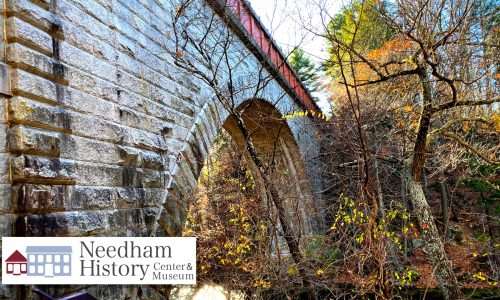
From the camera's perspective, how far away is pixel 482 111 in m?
5.98

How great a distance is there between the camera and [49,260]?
7.01 feet

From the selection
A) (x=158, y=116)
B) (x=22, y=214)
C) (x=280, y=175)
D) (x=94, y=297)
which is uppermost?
(x=158, y=116)

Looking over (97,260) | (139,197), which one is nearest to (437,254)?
(139,197)

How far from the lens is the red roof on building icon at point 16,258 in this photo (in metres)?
1.92

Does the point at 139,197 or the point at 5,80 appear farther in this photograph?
the point at 139,197

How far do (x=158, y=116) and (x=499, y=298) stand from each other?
5824 mm

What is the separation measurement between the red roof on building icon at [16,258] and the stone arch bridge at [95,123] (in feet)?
0.35

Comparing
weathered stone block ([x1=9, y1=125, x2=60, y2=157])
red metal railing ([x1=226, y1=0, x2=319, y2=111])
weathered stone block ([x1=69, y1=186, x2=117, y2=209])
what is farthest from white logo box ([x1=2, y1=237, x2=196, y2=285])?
red metal railing ([x1=226, y1=0, x2=319, y2=111])

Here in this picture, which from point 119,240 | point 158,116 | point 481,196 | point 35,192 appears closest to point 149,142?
Answer: point 158,116

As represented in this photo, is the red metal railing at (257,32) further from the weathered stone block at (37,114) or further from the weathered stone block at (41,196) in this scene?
the weathered stone block at (41,196)

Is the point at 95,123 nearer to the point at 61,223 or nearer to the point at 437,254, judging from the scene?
the point at 61,223

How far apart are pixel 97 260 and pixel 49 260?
1.05 feet

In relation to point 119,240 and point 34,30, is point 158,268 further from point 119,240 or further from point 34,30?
point 34,30

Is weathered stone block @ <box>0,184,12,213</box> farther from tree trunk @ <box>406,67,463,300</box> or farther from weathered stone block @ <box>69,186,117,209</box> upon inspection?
tree trunk @ <box>406,67,463,300</box>
